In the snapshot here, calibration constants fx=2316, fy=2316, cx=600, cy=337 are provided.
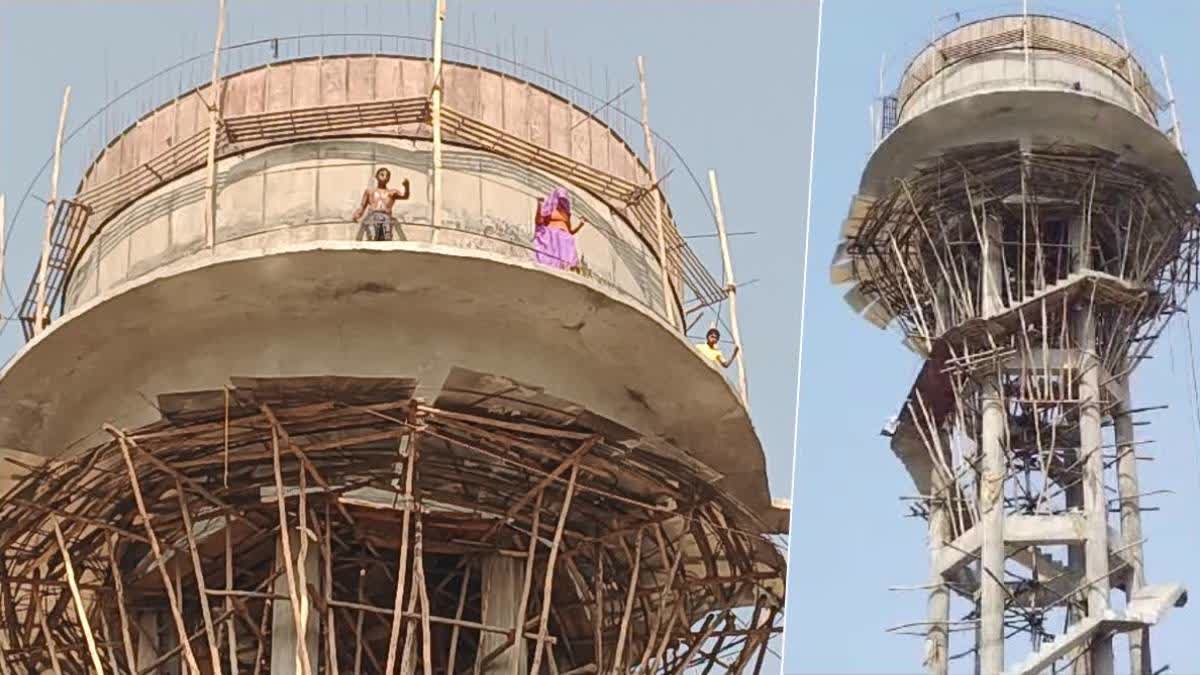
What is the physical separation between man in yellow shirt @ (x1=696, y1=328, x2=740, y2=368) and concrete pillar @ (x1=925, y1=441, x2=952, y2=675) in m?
16.2

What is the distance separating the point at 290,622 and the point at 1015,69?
23.1m

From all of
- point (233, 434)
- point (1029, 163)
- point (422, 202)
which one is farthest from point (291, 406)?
point (1029, 163)

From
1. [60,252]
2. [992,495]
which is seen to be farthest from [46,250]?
[992,495]

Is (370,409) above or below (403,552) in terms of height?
above

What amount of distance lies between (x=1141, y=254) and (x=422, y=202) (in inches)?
844

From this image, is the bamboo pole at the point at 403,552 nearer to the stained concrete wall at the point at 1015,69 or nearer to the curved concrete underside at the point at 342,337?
the curved concrete underside at the point at 342,337

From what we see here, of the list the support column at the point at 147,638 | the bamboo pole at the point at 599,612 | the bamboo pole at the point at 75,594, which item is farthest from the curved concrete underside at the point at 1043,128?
the bamboo pole at the point at 75,594

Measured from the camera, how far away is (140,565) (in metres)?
21.1

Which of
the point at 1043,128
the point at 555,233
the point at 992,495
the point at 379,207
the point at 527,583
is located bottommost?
the point at 527,583

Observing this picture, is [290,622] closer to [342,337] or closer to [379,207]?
[342,337]

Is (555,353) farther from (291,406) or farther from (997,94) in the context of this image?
(997,94)

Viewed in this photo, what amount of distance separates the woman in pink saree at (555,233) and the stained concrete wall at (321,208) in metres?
0.13

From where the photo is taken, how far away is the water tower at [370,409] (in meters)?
18.4

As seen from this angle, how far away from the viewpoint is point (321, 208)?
1953cm
